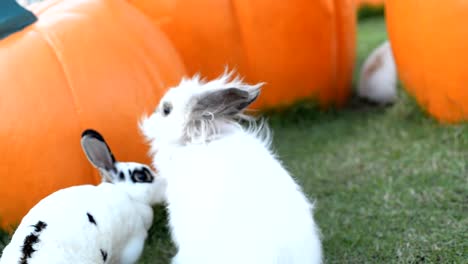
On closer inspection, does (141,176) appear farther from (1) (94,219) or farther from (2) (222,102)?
(2) (222,102)

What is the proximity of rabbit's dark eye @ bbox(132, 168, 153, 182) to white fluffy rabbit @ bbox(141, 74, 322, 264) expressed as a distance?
0.26 m

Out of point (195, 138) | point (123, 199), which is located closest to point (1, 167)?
point (123, 199)

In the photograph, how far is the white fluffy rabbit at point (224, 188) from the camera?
2303mm

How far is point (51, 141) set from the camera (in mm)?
3156

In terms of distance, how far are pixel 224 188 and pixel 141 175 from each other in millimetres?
834

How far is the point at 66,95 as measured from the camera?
10.7 feet

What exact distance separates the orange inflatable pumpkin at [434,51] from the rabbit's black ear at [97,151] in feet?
8.19

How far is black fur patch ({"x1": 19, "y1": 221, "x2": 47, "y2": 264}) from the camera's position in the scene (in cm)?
229

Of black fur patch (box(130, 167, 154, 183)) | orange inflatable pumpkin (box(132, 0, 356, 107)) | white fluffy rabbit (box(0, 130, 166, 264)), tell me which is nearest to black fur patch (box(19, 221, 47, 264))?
white fluffy rabbit (box(0, 130, 166, 264))

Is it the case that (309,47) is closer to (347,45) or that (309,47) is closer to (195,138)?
(347,45)

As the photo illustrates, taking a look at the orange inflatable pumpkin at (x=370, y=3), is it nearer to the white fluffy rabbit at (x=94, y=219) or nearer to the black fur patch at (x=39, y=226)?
the white fluffy rabbit at (x=94, y=219)

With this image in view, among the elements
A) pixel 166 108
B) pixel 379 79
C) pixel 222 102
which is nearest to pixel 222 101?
pixel 222 102

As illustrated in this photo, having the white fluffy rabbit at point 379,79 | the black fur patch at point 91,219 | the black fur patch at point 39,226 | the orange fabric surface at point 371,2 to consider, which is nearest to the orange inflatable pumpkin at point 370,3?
the orange fabric surface at point 371,2

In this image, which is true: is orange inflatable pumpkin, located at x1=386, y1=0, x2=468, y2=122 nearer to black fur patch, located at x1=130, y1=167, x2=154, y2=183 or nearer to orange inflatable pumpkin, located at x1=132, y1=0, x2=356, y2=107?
orange inflatable pumpkin, located at x1=132, y1=0, x2=356, y2=107
